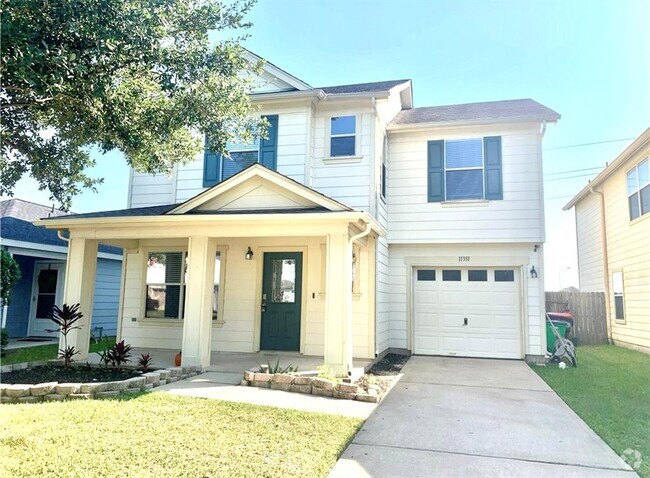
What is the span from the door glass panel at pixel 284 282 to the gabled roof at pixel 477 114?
418 cm

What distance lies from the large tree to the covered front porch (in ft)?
3.75

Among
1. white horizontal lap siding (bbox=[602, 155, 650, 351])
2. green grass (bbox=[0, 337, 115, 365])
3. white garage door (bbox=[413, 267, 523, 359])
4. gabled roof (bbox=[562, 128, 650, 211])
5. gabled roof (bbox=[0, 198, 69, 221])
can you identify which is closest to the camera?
green grass (bbox=[0, 337, 115, 365])

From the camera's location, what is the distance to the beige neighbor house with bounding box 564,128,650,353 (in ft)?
36.8

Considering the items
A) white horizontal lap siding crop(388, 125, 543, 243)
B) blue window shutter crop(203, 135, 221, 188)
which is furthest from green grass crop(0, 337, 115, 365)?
white horizontal lap siding crop(388, 125, 543, 243)

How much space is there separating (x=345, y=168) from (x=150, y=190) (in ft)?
15.6

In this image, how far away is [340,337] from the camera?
6.89 metres

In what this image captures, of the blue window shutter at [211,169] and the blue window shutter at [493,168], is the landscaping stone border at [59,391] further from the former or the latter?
the blue window shutter at [493,168]

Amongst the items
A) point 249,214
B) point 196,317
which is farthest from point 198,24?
point 196,317

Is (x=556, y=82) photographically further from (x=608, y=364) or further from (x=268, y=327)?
(x=268, y=327)

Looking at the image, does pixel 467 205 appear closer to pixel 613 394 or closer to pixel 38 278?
pixel 613 394

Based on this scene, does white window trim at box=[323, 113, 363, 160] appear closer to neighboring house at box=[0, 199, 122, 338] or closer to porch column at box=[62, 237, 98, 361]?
porch column at box=[62, 237, 98, 361]

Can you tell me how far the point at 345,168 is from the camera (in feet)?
31.2

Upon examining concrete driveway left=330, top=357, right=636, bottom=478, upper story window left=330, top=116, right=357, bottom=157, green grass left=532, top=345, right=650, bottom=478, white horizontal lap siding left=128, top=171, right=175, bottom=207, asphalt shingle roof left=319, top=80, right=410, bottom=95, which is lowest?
concrete driveway left=330, top=357, right=636, bottom=478

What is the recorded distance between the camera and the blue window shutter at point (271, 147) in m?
9.77
